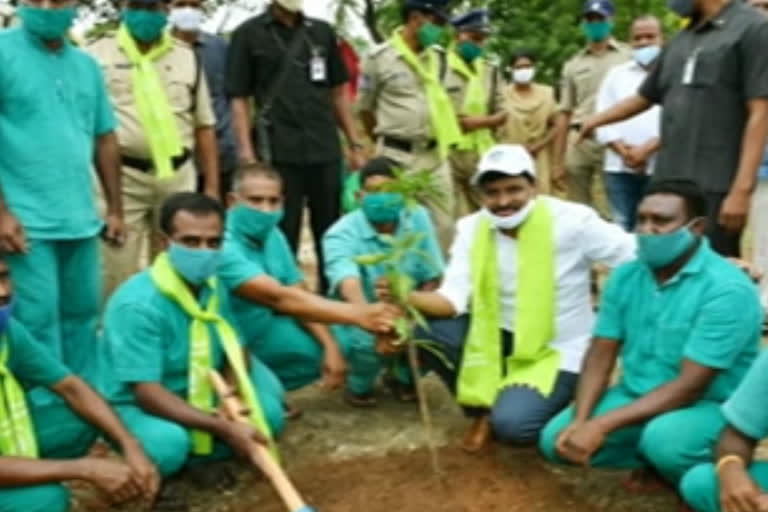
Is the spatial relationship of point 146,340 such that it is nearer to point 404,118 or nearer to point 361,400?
point 361,400

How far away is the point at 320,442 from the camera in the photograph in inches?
185

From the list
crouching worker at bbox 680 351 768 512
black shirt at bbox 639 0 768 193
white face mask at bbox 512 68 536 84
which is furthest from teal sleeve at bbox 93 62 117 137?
white face mask at bbox 512 68 536 84

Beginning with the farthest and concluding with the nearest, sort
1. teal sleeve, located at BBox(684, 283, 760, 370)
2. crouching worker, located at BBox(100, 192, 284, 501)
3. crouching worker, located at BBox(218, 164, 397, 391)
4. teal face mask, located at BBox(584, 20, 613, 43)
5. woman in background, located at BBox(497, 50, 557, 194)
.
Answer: woman in background, located at BBox(497, 50, 557, 194), teal face mask, located at BBox(584, 20, 613, 43), crouching worker, located at BBox(218, 164, 397, 391), crouching worker, located at BBox(100, 192, 284, 501), teal sleeve, located at BBox(684, 283, 760, 370)

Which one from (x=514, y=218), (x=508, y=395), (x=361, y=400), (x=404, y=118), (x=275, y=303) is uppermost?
(x=404, y=118)

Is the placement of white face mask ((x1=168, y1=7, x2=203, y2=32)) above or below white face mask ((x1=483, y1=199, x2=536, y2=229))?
above

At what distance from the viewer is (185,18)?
609 cm

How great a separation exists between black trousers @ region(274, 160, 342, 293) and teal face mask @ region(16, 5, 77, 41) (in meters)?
2.03

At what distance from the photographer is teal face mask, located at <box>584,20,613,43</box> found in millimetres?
7437

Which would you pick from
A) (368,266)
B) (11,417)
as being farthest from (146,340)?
(368,266)

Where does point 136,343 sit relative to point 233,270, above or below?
below

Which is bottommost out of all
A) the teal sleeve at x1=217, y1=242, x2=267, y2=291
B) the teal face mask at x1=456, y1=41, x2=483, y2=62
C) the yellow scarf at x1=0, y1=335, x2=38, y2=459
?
the yellow scarf at x1=0, y1=335, x2=38, y2=459

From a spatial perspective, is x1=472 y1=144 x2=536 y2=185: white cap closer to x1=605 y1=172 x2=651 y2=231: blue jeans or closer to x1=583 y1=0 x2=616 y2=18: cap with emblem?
x1=605 y1=172 x2=651 y2=231: blue jeans

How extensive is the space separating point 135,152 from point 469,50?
283 centimetres

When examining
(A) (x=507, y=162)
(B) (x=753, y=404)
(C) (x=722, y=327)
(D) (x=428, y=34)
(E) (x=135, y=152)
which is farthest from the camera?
(D) (x=428, y=34)
